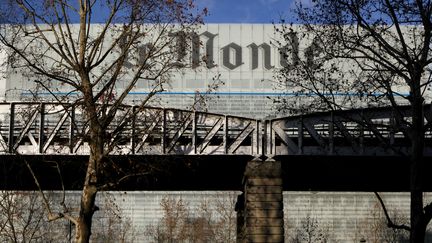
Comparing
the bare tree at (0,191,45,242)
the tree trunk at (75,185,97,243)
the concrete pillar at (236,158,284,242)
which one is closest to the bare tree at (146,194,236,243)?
the bare tree at (0,191,45,242)

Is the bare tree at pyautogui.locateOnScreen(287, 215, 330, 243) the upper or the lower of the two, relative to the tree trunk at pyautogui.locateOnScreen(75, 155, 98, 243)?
lower

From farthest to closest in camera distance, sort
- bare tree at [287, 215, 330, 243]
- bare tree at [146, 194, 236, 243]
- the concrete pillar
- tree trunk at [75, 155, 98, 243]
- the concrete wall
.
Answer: the concrete wall, bare tree at [287, 215, 330, 243], bare tree at [146, 194, 236, 243], the concrete pillar, tree trunk at [75, 155, 98, 243]

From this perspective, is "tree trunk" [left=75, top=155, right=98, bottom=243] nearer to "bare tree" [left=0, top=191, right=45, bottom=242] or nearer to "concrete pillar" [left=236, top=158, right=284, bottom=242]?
"bare tree" [left=0, top=191, right=45, bottom=242]

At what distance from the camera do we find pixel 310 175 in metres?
37.2

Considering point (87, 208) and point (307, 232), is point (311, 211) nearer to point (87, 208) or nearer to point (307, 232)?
point (307, 232)

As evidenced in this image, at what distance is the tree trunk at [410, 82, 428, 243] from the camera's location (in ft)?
71.7

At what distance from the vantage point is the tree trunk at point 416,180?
21844 mm

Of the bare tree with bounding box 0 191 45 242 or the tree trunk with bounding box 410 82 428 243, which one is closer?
the tree trunk with bounding box 410 82 428 243

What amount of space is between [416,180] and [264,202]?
839 cm

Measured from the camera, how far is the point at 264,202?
29.5 metres

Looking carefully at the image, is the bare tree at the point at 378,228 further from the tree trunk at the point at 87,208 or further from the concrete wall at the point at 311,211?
the tree trunk at the point at 87,208

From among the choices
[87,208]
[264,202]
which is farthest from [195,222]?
[87,208]

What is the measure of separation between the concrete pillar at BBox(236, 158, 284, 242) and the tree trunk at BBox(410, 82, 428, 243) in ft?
24.1

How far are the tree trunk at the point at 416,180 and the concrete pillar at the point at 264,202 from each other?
7341 millimetres
